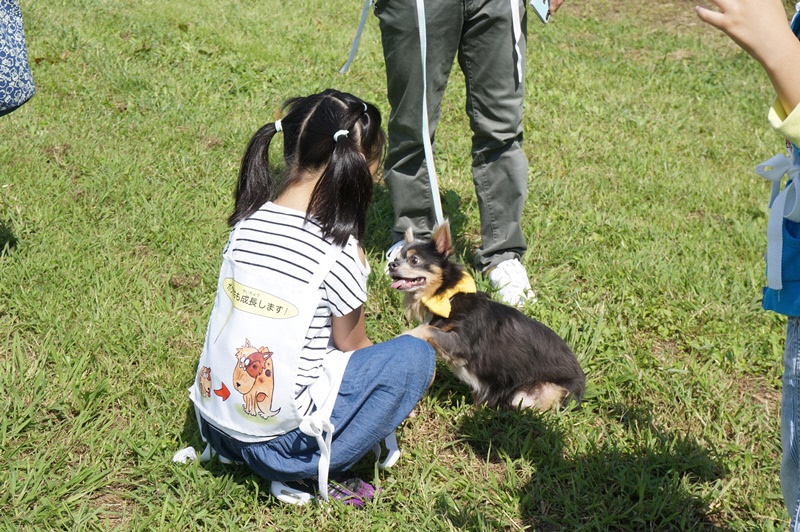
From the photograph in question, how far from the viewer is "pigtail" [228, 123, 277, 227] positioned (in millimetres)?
2781

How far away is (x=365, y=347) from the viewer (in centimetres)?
281

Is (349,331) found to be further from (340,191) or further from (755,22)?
(755,22)

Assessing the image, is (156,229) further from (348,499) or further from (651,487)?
(651,487)

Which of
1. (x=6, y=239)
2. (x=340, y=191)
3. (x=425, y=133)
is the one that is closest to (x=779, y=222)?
(x=340, y=191)

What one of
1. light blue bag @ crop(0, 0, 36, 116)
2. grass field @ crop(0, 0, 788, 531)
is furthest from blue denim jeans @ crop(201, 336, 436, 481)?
light blue bag @ crop(0, 0, 36, 116)

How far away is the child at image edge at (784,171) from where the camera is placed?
1.48m

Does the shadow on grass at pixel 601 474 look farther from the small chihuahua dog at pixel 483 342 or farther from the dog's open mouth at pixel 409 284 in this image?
the dog's open mouth at pixel 409 284

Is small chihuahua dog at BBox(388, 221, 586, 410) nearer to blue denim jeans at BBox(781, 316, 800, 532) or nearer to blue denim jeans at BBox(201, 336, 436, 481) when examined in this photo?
blue denim jeans at BBox(201, 336, 436, 481)

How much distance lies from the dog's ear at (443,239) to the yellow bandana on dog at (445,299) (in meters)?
0.15

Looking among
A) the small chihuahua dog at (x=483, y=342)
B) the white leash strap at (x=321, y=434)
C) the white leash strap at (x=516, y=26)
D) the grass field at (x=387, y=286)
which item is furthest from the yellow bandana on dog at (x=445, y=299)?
the white leash strap at (x=516, y=26)

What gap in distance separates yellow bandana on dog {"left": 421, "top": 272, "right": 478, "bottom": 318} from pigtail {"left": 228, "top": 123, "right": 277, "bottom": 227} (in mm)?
917

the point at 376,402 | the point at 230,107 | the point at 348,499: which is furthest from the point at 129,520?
the point at 230,107

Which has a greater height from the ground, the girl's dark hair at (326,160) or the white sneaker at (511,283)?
→ the girl's dark hair at (326,160)

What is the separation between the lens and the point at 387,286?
401 centimetres
